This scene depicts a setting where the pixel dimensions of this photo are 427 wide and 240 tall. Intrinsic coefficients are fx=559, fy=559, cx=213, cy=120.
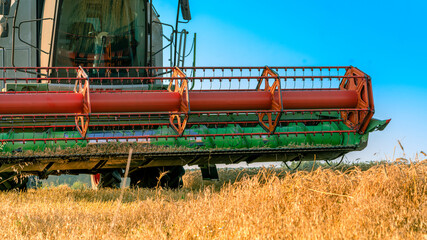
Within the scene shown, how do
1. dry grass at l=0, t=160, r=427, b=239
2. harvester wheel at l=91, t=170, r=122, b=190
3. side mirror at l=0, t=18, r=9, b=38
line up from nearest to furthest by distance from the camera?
dry grass at l=0, t=160, r=427, b=239, side mirror at l=0, t=18, r=9, b=38, harvester wheel at l=91, t=170, r=122, b=190

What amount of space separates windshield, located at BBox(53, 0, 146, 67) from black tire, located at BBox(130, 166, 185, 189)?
146cm

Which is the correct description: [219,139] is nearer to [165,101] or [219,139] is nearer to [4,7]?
[165,101]

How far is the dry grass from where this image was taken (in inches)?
132

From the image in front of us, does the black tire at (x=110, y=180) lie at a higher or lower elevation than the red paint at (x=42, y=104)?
lower

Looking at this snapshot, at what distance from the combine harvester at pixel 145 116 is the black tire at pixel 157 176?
0.02 metres

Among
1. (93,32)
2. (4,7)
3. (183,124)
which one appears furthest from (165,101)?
(4,7)

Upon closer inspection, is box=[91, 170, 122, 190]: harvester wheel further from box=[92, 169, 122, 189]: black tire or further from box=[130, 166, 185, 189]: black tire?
box=[130, 166, 185, 189]: black tire

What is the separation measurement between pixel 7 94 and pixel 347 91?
3.54m

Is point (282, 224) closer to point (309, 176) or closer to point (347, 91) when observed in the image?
point (309, 176)

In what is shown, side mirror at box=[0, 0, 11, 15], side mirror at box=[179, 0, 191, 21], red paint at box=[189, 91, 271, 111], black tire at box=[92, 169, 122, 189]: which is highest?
side mirror at box=[179, 0, 191, 21]

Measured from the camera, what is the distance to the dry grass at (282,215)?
335cm

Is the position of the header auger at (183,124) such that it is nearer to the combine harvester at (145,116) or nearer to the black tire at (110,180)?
the combine harvester at (145,116)

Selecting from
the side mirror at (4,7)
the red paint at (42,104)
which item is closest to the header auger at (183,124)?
the red paint at (42,104)

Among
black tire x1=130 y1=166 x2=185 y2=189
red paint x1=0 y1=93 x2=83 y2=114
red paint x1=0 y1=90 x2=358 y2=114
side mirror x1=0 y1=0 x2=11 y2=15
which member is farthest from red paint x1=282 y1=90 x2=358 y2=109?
side mirror x1=0 y1=0 x2=11 y2=15
